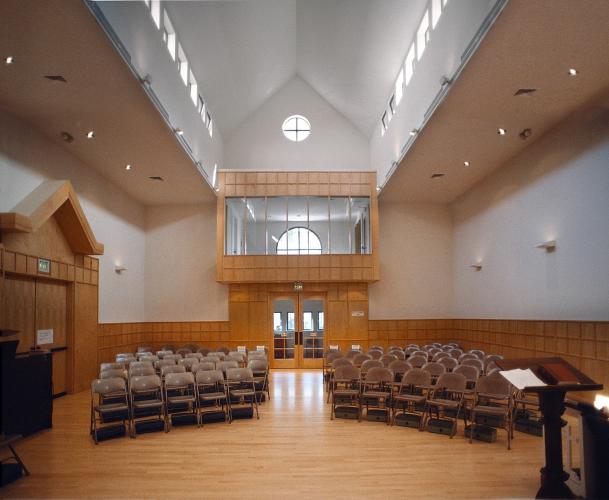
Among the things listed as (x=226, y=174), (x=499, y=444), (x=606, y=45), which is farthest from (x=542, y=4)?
(x=226, y=174)

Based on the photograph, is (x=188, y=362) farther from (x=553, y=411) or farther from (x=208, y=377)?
(x=553, y=411)

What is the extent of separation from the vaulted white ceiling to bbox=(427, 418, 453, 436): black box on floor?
10.0 metres

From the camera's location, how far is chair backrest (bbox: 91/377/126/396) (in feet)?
26.0

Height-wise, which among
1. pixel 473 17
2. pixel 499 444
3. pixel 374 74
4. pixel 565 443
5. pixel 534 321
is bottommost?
pixel 499 444

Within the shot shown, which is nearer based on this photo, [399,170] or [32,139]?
[32,139]

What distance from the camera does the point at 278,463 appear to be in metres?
6.33

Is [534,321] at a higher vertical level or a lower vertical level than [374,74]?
lower

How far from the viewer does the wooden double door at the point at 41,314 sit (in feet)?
31.6

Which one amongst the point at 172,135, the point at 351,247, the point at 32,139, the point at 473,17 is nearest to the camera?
the point at 473,17

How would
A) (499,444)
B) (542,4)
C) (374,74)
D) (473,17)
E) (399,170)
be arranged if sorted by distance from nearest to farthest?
(542,4)
(499,444)
(473,17)
(399,170)
(374,74)

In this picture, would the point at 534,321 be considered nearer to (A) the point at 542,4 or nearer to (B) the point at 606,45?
(B) the point at 606,45

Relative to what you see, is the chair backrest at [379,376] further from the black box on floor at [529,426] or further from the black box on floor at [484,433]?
the black box on floor at [529,426]

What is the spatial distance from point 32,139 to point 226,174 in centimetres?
752

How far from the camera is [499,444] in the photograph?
712 centimetres
